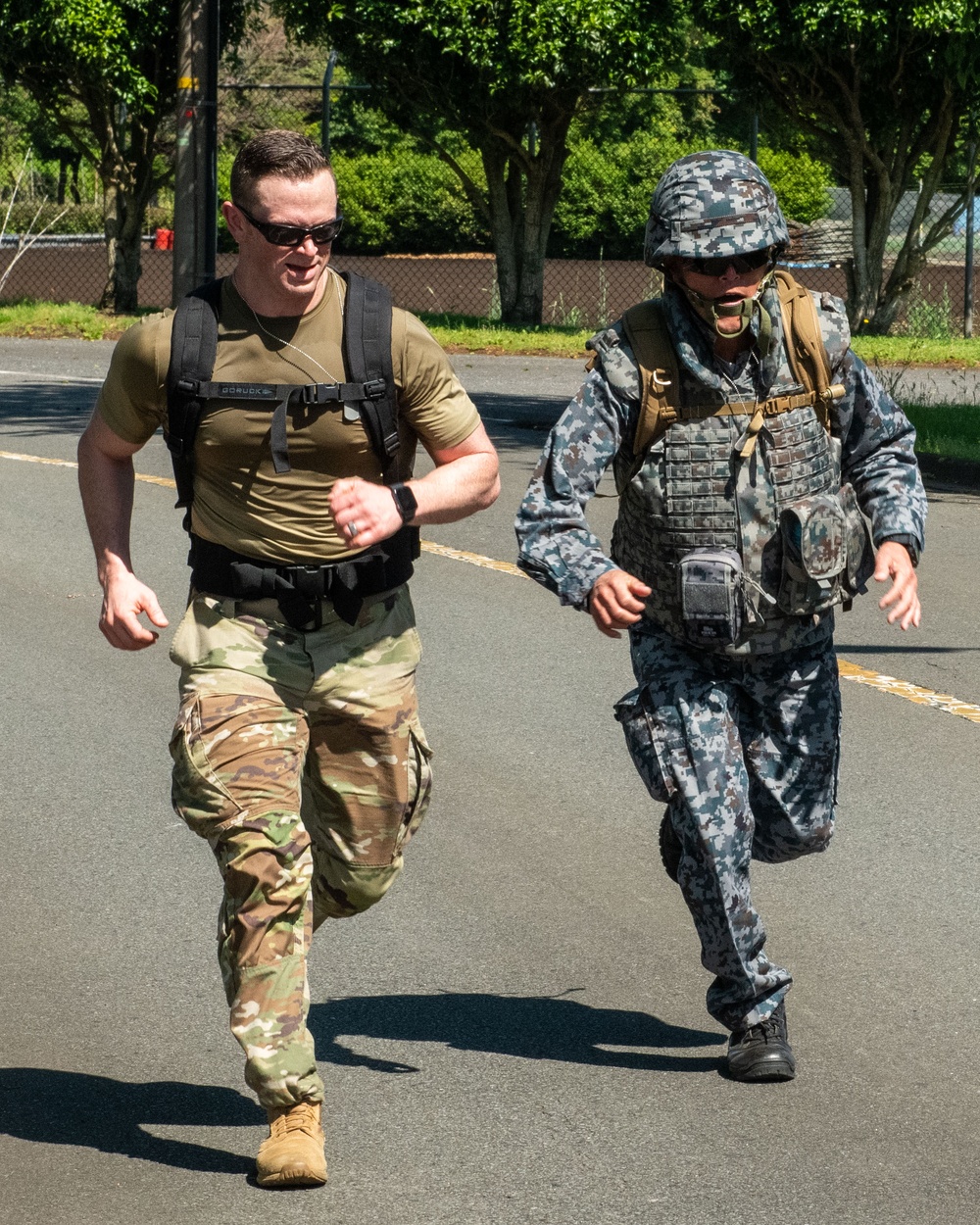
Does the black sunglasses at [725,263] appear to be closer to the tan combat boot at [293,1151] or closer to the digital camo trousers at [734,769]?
the digital camo trousers at [734,769]

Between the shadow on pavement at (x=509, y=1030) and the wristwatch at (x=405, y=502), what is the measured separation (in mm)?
1255

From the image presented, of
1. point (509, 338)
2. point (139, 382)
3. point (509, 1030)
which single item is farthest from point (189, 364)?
point (509, 338)

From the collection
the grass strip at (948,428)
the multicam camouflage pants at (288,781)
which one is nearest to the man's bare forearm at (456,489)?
the multicam camouflage pants at (288,781)

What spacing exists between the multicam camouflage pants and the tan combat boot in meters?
0.05

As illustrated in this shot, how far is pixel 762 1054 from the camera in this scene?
4023 mm

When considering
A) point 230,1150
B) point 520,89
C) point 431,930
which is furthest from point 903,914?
point 520,89

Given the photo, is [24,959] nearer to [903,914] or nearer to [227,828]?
[227,828]

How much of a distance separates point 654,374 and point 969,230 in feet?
76.3

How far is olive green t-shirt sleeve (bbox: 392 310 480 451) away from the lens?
150 inches

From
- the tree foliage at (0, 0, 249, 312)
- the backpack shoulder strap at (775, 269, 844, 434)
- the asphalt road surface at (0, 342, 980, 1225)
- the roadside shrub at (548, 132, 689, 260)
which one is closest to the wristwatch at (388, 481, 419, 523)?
the backpack shoulder strap at (775, 269, 844, 434)

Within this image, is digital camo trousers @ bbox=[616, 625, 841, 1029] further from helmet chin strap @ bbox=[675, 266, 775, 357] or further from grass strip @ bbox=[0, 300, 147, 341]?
grass strip @ bbox=[0, 300, 147, 341]

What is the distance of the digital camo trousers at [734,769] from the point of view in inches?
157

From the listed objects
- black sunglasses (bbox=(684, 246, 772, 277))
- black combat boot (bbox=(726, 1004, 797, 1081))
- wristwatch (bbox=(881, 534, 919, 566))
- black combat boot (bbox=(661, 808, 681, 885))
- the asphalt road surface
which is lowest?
the asphalt road surface

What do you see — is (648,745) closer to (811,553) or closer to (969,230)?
(811,553)
